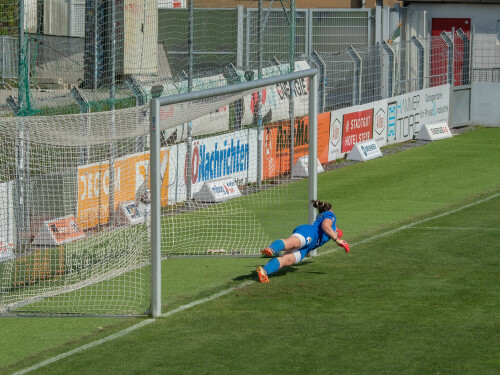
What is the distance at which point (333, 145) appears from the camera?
70.3 feet

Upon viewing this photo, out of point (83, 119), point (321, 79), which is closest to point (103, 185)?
point (83, 119)

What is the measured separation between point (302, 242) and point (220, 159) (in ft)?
21.8

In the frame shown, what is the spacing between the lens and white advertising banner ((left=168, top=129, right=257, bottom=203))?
15.8m

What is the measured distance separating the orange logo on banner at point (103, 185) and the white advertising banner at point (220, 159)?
89.8 inches

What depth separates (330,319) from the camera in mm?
9422

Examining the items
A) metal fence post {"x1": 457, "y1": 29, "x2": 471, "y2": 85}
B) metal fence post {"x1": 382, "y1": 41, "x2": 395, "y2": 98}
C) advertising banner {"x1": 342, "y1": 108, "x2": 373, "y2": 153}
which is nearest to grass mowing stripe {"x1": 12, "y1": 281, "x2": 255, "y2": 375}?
advertising banner {"x1": 342, "y1": 108, "x2": 373, "y2": 153}

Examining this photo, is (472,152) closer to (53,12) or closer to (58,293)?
(53,12)

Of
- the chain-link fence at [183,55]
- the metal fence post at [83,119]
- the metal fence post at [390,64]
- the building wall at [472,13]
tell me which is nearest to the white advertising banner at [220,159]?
the chain-link fence at [183,55]

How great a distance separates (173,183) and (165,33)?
390 inches

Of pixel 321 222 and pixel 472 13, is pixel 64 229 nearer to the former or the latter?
pixel 321 222

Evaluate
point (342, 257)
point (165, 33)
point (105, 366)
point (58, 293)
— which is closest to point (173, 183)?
point (342, 257)

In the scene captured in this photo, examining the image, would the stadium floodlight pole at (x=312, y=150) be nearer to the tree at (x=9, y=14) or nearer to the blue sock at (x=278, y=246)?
the blue sock at (x=278, y=246)

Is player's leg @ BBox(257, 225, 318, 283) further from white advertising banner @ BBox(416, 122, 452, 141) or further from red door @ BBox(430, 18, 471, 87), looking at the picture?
red door @ BBox(430, 18, 471, 87)

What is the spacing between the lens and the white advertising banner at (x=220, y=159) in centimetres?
1575
